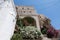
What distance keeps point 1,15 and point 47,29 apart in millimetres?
16184

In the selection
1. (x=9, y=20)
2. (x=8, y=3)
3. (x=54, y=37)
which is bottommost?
(x=54, y=37)

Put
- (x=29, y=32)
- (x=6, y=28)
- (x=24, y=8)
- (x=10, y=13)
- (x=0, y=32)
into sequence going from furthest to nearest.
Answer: (x=24, y=8) → (x=29, y=32) → (x=10, y=13) → (x=6, y=28) → (x=0, y=32)

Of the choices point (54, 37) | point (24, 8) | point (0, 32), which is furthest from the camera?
point (24, 8)

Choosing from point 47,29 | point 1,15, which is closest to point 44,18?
point 47,29

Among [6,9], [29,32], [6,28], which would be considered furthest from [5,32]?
[29,32]

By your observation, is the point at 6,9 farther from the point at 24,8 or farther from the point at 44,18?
the point at 24,8

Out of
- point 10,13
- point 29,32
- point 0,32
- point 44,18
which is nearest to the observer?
point 0,32

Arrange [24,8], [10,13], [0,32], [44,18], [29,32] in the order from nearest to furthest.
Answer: [0,32] → [10,13] → [29,32] → [44,18] → [24,8]

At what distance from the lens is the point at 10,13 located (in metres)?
23.8

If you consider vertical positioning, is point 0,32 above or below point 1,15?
below

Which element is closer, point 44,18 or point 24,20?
point 24,20

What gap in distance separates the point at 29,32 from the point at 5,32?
7.77m

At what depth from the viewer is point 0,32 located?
800 inches

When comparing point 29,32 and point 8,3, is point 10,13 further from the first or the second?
point 29,32
